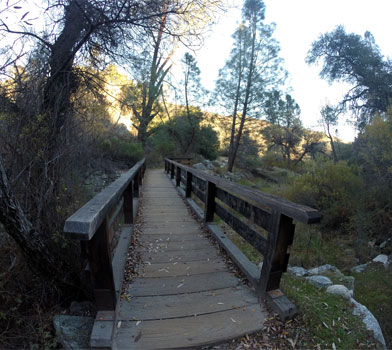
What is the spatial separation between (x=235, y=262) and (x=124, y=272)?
1299 mm

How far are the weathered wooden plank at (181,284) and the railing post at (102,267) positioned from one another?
377 millimetres

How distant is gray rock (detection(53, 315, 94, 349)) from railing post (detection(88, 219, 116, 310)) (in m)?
0.21

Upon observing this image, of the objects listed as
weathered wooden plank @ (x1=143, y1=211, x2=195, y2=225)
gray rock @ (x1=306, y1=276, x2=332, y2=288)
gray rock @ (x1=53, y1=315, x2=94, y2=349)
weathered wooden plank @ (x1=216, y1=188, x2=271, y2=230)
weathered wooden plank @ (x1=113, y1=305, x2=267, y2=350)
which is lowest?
gray rock @ (x1=306, y1=276, x2=332, y2=288)

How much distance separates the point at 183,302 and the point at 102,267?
0.84 m

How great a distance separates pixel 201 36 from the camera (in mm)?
3633

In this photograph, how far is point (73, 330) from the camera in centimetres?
179

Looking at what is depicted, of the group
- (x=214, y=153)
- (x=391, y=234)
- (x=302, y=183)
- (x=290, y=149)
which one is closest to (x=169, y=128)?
(x=214, y=153)

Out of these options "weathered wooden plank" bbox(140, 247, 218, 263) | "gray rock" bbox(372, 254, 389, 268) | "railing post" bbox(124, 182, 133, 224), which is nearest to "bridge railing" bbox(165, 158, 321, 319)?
"weathered wooden plank" bbox(140, 247, 218, 263)

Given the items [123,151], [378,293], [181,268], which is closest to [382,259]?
[378,293]

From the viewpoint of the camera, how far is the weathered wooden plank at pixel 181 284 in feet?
7.22

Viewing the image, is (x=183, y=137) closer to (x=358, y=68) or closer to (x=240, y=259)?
(x=358, y=68)

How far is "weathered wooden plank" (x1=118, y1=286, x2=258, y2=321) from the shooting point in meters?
1.88

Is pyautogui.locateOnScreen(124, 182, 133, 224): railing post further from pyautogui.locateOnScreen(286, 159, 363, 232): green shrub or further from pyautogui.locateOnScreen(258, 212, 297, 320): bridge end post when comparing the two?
pyautogui.locateOnScreen(286, 159, 363, 232): green shrub

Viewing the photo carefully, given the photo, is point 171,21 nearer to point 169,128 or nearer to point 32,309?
point 32,309
